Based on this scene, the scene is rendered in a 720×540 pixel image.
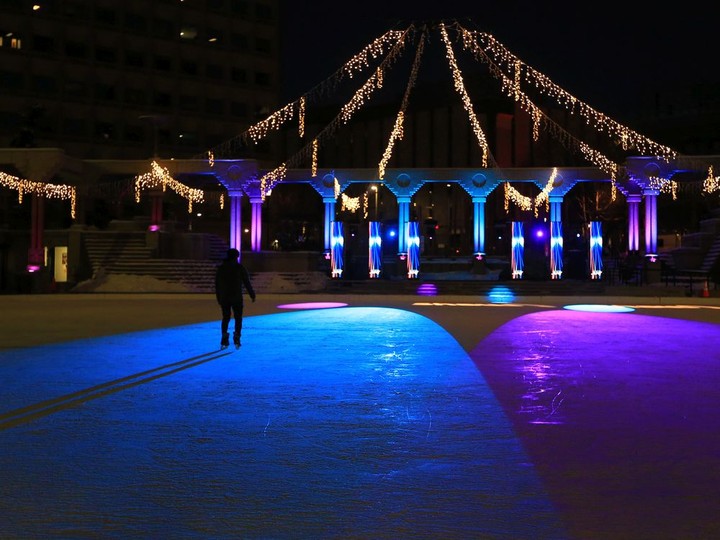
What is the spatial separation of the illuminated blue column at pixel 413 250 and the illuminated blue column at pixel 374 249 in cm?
136

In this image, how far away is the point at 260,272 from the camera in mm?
34719

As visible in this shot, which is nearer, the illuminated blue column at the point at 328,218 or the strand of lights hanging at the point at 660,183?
the strand of lights hanging at the point at 660,183

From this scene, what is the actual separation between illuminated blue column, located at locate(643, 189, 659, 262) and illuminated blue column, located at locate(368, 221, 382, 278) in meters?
11.9

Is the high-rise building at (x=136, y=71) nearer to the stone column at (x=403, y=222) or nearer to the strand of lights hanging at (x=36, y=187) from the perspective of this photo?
the strand of lights hanging at (x=36, y=187)

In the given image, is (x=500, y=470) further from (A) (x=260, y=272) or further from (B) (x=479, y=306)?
(A) (x=260, y=272)

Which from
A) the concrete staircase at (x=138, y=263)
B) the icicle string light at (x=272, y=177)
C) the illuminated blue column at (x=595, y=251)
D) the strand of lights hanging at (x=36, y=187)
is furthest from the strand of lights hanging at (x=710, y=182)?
the strand of lights hanging at (x=36, y=187)

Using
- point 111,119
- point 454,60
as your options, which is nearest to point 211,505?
point 454,60

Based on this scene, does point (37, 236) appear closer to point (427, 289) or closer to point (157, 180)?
point (157, 180)

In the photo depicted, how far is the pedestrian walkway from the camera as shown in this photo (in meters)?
4.32

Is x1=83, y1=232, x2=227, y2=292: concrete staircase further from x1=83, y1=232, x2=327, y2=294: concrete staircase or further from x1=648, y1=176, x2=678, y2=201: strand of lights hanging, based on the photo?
x1=648, y1=176, x2=678, y2=201: strand of lights hanging

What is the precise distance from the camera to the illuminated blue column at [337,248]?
34375mm

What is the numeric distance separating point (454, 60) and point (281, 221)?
139 ft

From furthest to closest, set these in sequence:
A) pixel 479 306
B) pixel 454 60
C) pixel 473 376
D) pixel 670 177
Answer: pixel 670 177 < pixel 454 60 < pixel 479 306 < pixel 473 376

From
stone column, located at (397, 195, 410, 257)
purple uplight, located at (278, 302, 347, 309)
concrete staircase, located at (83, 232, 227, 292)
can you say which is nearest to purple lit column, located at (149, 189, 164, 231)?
concrete staircase, located at (83, 232, 227, 292)
